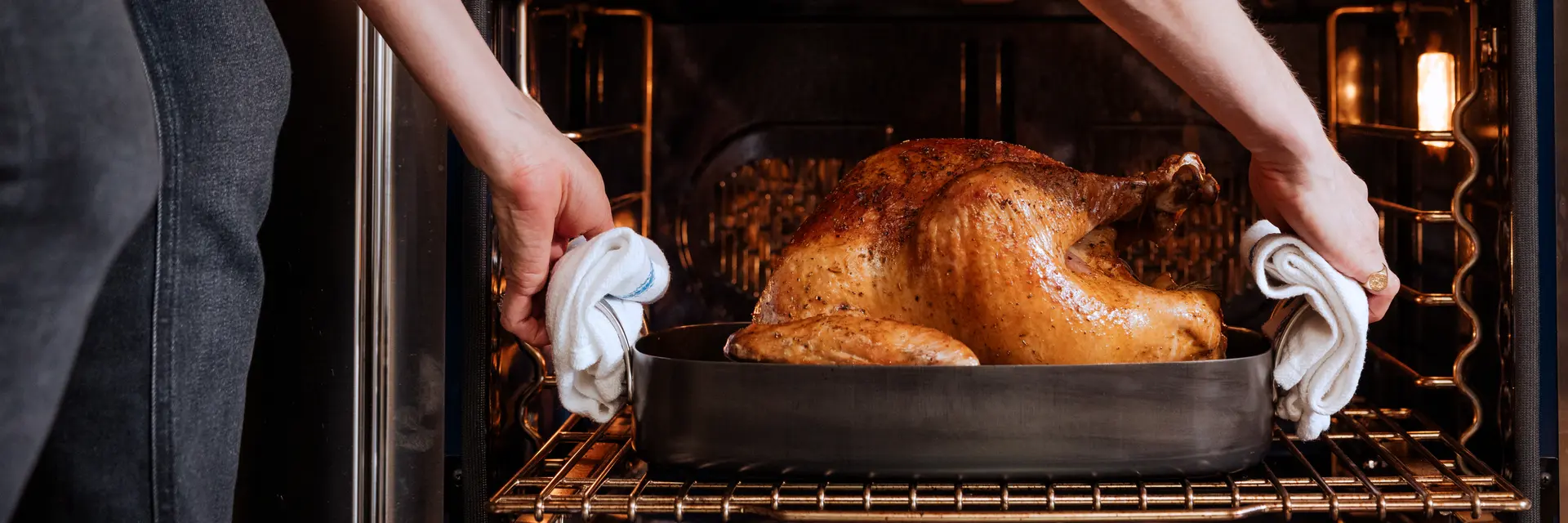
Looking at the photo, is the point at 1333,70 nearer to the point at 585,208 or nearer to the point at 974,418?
the point at 974,418

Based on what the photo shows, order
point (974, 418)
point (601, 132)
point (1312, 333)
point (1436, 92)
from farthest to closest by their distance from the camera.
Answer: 1. point (601, 132)
2. point (1436, 92)
3. point (1312, 333)
4. point (974, 418)

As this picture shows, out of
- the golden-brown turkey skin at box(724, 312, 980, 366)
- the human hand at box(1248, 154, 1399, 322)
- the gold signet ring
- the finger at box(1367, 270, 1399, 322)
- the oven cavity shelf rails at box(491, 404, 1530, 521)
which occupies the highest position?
the human hand at box(1248, 154, 1399, 322)

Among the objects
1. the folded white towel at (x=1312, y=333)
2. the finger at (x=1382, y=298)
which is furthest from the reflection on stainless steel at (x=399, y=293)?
the finger at (x=1382, y=298)

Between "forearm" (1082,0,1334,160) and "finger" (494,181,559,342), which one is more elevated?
"forearm" (1082,0,1334,160)

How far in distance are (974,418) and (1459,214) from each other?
2.10 feet

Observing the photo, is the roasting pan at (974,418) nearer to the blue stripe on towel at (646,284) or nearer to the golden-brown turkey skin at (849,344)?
the golden-brown turkey skin at (849,344)

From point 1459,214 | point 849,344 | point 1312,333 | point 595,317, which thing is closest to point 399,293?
point 595,317

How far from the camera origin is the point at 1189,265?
57.7 inches

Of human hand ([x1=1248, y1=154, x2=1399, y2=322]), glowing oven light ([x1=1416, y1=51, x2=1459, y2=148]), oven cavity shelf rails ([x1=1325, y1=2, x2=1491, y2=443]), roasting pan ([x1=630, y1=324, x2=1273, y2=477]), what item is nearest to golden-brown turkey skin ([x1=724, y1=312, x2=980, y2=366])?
roasting pan ([x1=630, y1=324, x2=1273, y2=477])

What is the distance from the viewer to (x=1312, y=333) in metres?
1.01

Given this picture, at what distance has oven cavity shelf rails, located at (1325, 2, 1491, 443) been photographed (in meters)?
1.15

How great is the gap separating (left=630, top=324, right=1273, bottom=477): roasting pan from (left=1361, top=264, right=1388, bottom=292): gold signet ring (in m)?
0.17

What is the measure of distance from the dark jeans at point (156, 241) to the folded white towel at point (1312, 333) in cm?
90

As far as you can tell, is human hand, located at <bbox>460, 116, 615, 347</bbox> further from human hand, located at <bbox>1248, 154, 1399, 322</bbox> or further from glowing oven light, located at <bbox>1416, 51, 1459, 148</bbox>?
glowing oven light, located at <bbox>1416, 51, 1459, 148</bbox>
